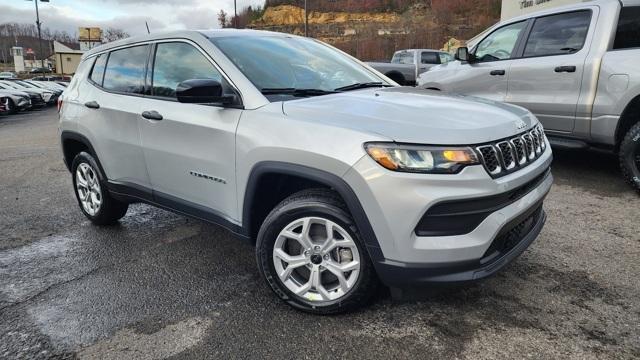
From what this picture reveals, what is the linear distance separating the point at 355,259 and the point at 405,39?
205ft

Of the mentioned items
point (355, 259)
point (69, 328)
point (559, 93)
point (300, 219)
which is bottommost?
point (69, 328)

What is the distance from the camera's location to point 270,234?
2838mm

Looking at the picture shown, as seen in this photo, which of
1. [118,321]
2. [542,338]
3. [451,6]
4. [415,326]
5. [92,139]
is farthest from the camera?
[451,6]

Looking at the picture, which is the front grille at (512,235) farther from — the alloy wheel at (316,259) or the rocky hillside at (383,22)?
the rocky hillside at (383,22)

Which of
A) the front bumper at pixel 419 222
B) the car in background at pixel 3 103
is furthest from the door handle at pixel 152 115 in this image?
the car in background at pixel 3 103

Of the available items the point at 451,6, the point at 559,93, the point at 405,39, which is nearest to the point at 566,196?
the point at 559,93

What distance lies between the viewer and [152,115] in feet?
11.5

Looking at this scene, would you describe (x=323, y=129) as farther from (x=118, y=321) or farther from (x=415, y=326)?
(x=118, y=321)

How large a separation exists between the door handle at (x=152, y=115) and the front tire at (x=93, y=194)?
1.00 meters

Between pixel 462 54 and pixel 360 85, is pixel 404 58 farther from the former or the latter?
pixel 360 85

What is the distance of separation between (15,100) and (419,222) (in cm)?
2185

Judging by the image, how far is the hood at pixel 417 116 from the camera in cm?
241

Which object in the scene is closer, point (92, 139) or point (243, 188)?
point (243, 188)

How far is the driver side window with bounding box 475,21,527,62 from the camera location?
6.21 metres
